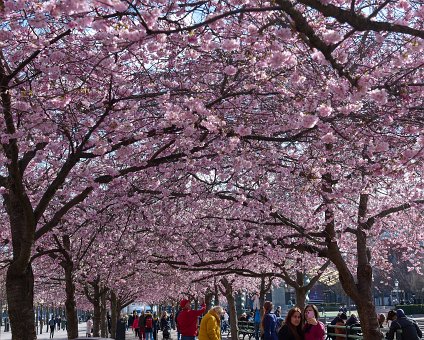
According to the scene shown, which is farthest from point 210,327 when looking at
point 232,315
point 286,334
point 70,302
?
point 232,315

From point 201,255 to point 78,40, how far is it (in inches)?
469

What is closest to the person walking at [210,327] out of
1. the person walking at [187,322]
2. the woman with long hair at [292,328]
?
the person walking at [187,322]

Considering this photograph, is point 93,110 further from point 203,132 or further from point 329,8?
point 329,8

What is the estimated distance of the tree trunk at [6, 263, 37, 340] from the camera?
9820mm

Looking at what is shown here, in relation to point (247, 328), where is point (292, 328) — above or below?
below

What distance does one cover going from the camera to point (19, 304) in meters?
9.81

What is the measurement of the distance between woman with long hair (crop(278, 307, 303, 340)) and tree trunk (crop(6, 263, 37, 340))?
13.3 ft

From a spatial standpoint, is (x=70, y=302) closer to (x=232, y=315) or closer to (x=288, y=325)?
(x=288, y=325)

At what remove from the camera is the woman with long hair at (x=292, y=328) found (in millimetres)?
8953

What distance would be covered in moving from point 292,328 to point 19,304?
4347 mm

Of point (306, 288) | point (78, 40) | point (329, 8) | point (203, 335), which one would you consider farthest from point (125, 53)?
point (306, 288)

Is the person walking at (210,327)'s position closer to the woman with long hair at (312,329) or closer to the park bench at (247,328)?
the woman with long hair at (312,329)

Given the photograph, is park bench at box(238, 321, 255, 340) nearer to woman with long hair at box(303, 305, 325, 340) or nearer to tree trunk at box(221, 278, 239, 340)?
tree trunk at box(221, 278, 239, 340)

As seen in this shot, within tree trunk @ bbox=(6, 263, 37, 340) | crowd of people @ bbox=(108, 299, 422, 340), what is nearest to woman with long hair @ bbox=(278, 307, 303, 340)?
crowd of people @ bbox=(108, 299, 422, 340)
